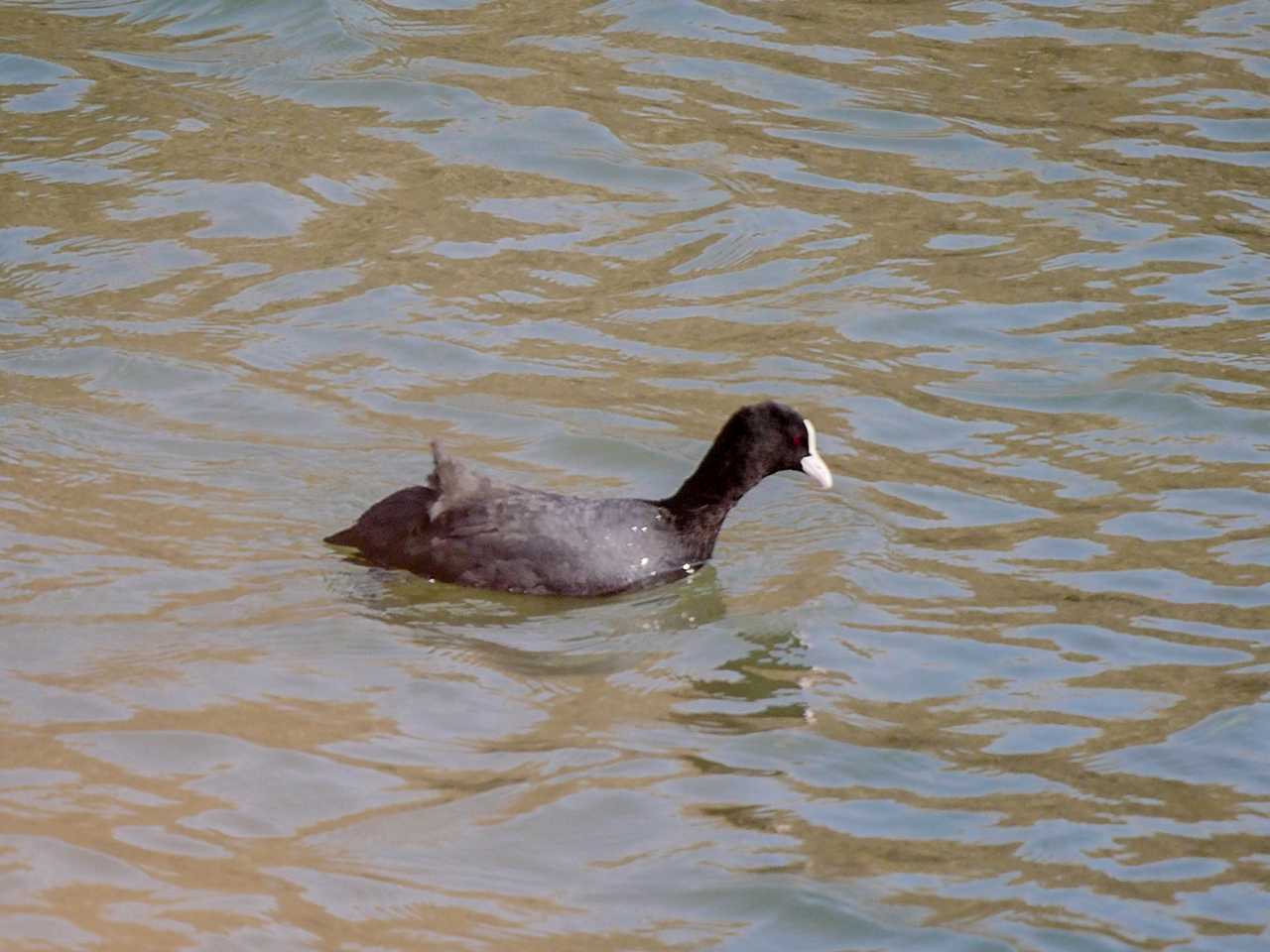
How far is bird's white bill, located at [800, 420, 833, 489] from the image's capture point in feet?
27.1

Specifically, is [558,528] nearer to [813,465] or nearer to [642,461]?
[813,465]

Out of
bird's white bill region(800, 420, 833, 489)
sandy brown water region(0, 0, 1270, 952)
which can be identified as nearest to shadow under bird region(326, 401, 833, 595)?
bird's white bill region(800, 420, 833, 489)

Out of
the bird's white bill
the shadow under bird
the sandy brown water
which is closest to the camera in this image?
the sandy brown water

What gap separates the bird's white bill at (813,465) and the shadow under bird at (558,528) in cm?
1

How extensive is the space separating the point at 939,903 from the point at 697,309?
17.1 ft

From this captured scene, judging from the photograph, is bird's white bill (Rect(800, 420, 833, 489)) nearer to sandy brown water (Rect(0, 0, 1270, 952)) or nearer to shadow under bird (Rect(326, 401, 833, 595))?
shadow under bird (Rect(326, 401, 833, 595))

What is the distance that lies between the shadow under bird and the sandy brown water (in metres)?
0.12

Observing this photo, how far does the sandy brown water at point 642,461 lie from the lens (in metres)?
5.98

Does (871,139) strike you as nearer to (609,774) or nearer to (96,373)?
(96,373)

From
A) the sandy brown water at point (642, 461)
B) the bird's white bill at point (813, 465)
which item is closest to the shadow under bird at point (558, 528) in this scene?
the bird's white bill at point (813, 465)

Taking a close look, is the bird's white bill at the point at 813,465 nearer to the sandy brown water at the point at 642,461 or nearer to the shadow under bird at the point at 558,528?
the shadow under bird at the point at 558,528

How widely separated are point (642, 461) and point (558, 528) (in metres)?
1.34

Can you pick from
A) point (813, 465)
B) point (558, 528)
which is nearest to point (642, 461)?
point (813, 465)

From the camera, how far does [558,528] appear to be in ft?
25.7
